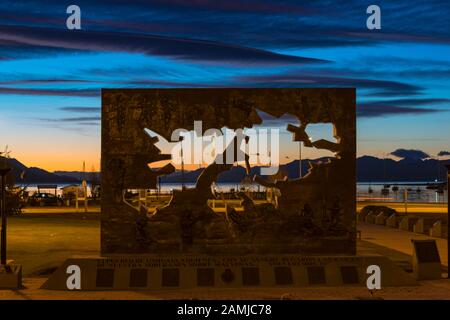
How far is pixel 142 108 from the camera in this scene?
64.1ft

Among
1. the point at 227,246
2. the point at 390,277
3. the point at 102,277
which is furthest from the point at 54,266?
the point at 390,277

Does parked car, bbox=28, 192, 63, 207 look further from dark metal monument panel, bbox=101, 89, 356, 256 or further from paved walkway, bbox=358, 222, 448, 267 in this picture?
dark metal monument panel, bbox=101, 89, 356, 256

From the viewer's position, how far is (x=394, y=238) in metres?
35.4

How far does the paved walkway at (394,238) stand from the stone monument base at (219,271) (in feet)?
22.3

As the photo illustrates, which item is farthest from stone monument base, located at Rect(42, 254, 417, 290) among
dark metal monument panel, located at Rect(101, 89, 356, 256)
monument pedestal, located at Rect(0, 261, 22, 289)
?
monument pedestal, located at Rect(0, 261, 22, 289)

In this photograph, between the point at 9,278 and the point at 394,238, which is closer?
the point at 9,278

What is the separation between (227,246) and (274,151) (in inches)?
112

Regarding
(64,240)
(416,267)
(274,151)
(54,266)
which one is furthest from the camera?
(64,240)

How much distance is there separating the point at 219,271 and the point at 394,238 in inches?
713

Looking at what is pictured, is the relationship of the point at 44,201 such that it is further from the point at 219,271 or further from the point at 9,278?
the point at 219,271

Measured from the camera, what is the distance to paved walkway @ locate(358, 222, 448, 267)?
30.2m

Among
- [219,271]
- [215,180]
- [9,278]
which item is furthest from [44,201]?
[219,271]

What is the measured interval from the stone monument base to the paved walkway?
267 inches

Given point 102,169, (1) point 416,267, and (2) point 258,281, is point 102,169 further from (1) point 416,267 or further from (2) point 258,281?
(1) point 416,267
